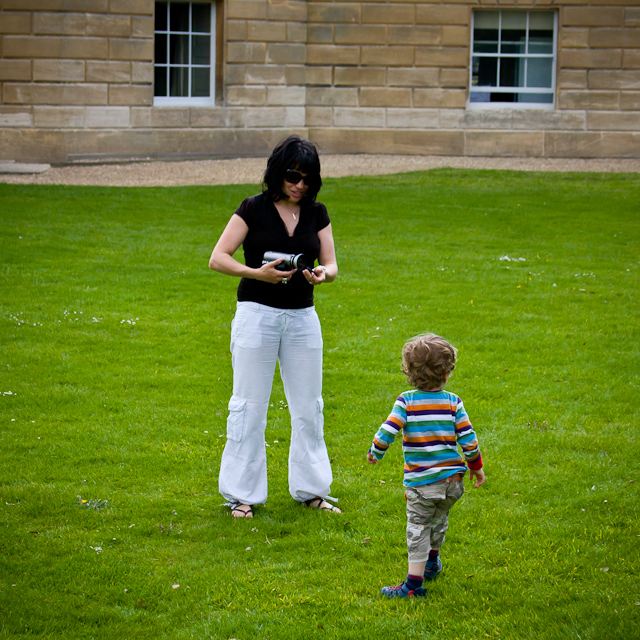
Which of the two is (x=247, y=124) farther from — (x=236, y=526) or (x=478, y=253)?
(x=236, y=526)

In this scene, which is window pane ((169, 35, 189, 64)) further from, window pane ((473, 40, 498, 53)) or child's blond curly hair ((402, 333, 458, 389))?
child's blond curly hair ((402, 333, 458, 389))

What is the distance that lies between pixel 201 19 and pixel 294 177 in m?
19.3

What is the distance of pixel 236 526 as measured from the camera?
518cm

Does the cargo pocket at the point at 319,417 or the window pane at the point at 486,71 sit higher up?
the window pane at the point at 486,71

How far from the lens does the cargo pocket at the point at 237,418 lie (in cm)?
514

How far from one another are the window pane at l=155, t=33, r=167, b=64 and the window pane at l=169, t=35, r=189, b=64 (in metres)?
0.16

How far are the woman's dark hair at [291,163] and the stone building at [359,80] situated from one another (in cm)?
1735

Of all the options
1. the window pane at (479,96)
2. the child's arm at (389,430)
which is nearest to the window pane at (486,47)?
the window pane at (479,96)

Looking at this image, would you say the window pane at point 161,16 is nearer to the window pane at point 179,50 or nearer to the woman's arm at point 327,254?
the window pane at point 179,50

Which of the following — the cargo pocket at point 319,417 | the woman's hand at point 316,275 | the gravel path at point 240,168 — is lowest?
the cargo pocket at point 319,417

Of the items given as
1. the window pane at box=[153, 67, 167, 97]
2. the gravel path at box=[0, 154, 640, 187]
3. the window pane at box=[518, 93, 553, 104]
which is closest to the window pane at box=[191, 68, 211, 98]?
the window pane at box=[153, 67, 167, 97]

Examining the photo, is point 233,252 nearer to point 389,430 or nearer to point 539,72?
point 389,430

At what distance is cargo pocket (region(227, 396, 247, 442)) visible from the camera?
5.14 m

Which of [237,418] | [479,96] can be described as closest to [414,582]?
[237,418]
